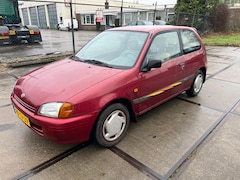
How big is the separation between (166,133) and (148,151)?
0.55 m

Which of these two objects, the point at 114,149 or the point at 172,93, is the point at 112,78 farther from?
the point at 172,93

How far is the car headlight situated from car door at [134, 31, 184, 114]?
1.04 meters

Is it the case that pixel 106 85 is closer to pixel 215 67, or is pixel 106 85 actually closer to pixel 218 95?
pixel 218 95

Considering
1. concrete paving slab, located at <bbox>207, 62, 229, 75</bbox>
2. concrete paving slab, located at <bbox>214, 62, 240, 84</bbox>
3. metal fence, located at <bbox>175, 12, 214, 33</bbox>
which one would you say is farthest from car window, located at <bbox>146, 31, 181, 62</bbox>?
metal fence, located at <bbox>175, 12, 214, 33</bbox>

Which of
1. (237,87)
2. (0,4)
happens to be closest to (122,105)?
(237,87)

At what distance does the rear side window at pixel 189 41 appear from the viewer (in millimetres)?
3855

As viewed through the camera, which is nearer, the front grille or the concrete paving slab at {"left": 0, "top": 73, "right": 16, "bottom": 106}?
the front grille

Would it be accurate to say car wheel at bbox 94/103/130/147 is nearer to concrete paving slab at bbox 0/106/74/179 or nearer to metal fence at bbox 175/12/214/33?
concrete paving slab at bbox 0/106/74/179

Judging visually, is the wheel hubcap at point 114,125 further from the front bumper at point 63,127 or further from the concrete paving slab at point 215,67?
the concrete paving slab at point 215,67

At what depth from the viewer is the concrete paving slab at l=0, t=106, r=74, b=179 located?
2.33 meters

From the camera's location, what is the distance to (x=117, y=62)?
297 cm

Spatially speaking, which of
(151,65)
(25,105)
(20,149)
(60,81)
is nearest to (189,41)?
(151,65)

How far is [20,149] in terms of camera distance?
2629 mm

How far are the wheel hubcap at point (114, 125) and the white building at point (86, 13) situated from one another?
76.0 feet
